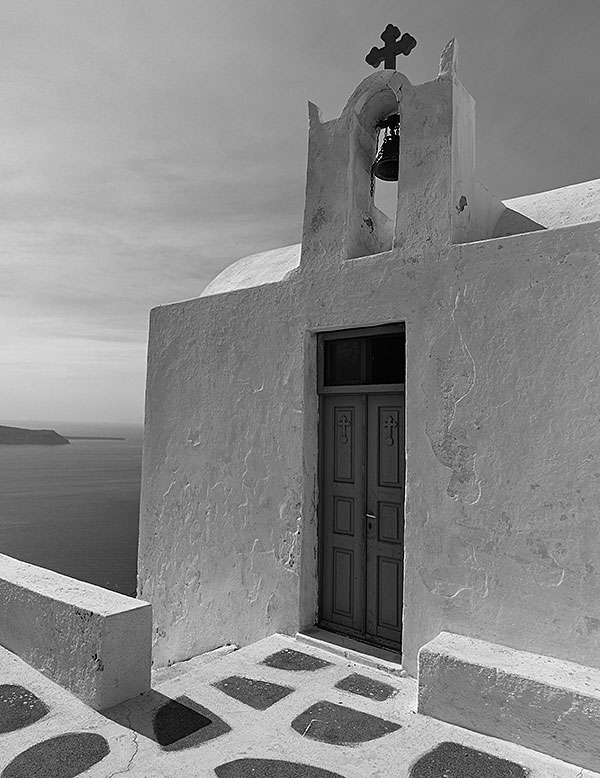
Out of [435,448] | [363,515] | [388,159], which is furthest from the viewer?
[388,159]

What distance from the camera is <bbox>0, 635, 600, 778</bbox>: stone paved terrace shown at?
2.81 m

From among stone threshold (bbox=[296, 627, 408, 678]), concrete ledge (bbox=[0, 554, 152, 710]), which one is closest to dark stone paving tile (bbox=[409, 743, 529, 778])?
stone threshold (bbox=[296, 627, 408, 678])

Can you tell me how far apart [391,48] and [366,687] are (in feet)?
15.4

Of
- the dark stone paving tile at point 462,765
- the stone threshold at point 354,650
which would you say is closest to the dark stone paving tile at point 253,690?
the stone threshold at point 354,650

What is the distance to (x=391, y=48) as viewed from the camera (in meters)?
4.64

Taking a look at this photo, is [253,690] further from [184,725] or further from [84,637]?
[84,637]

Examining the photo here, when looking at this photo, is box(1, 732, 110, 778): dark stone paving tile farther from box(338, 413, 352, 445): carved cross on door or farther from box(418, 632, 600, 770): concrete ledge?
box(338, 413, 352, 445): carved cross on door

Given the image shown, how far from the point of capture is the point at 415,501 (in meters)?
4.00

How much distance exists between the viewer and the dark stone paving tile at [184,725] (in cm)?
304

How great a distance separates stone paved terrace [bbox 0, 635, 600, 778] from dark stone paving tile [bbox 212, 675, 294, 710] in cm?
1

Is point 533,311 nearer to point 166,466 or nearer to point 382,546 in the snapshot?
point 382,546

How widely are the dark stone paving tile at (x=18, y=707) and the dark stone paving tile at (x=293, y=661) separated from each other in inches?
56.8

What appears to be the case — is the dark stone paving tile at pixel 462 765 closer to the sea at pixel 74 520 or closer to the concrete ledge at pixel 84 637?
the concrete ledge at pixel 84 637

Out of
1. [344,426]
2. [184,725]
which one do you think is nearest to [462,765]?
[184,725]
